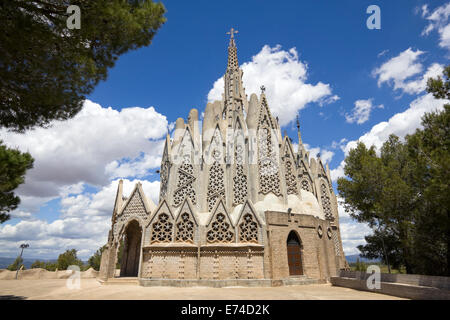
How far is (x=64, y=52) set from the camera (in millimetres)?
7430

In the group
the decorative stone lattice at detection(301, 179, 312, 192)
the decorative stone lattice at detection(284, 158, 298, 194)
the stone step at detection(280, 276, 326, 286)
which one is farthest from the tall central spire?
the stone step at detection(280, 276, 326, 286)

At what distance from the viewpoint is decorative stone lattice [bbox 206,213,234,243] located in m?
17.1

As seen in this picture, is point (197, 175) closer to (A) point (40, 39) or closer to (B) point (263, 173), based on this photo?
(B) point (263, 173)

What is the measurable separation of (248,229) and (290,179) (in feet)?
22.9

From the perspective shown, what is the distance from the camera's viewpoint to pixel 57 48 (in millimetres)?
7316

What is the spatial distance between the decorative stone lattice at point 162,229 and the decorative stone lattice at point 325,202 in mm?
14069

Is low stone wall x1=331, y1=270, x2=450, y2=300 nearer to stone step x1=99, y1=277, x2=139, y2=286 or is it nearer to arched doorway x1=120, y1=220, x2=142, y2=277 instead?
stone step x1=99, y1=277, x2=139, y2=286

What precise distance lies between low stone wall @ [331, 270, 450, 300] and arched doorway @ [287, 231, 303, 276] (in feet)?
11.0

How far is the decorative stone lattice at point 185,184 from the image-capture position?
21.1 meters

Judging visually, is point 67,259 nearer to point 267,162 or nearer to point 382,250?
point 267,162

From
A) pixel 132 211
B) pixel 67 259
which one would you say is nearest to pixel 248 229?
pixel 132 211

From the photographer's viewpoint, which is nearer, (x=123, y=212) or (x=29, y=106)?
(x=29, y=106)

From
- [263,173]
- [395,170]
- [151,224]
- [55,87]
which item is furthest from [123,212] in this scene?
[395,170]

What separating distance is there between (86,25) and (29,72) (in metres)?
2.24
